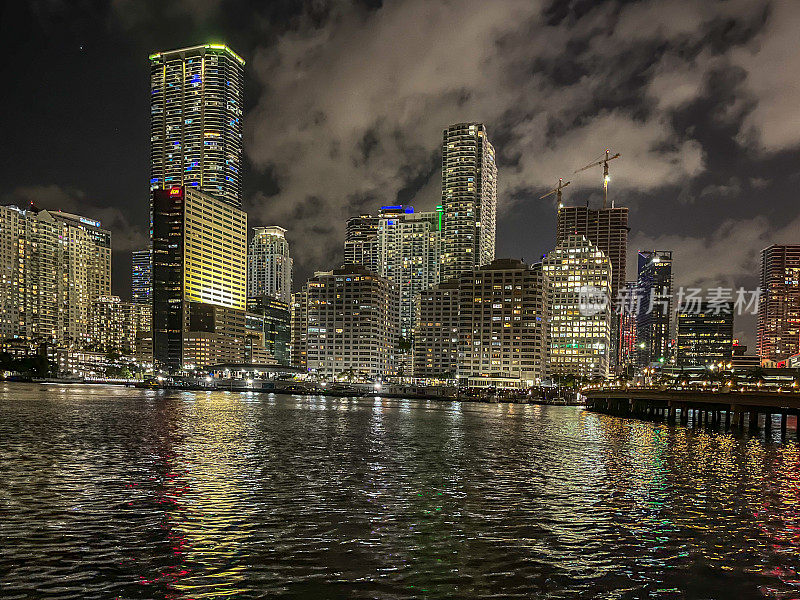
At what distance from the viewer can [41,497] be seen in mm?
31609

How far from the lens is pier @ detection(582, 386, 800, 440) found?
8681 cm

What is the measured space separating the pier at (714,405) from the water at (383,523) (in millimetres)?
36615

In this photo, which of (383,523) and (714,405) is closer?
(383,523)

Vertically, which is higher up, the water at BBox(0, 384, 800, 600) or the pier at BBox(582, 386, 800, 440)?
the water at BBox(0, 384, 800, 600)

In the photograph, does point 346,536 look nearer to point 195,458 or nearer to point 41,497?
point 41,497

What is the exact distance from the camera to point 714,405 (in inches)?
4417

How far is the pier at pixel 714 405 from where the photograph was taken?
8681 cm

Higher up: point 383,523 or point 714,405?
point 383,523

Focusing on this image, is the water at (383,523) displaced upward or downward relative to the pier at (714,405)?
upward

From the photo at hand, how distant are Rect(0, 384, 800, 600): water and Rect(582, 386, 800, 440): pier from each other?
3661 centimetres

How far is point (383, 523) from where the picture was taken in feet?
92.6

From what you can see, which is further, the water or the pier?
the pier

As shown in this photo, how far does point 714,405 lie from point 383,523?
10136 centimetres

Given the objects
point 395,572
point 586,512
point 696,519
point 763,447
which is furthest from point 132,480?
point 763,447
